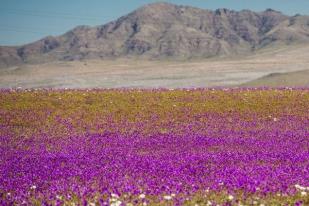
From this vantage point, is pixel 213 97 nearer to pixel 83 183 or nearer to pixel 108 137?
pixel 108 137

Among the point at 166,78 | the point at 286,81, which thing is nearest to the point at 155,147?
the point at 286,81

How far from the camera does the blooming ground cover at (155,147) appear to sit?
1134 centimetres

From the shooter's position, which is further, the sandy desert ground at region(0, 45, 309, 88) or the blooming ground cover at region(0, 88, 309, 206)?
the sandy desert ground at region(0, 45, 309, 88)

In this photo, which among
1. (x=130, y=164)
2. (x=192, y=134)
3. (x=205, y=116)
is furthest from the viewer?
(x=205, y=116)

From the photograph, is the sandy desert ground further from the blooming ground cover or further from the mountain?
the blooming ground cover

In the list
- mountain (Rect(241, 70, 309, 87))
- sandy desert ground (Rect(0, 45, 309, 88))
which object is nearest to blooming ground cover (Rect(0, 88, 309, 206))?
mountain (Rect(241, 70, 309, 87))

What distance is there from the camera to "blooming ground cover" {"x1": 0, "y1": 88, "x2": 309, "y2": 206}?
11.3 meters

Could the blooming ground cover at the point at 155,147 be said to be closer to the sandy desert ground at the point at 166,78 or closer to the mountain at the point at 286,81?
the mountain at the point at 286,81

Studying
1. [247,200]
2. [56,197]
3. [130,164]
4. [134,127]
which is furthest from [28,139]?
[247,200]

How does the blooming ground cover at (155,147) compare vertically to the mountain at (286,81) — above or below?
below

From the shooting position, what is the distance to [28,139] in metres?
20.9

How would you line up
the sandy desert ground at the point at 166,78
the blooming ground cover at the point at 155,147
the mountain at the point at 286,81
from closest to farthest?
the blooming ground cover at the point at 155,147 < the mountain at the point at 286,81 < the sandy desert ground at the point at 166,78

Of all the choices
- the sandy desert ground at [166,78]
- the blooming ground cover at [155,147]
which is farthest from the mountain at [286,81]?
the blooming ground cover at [155,147]

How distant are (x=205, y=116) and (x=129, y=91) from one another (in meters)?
7.67
